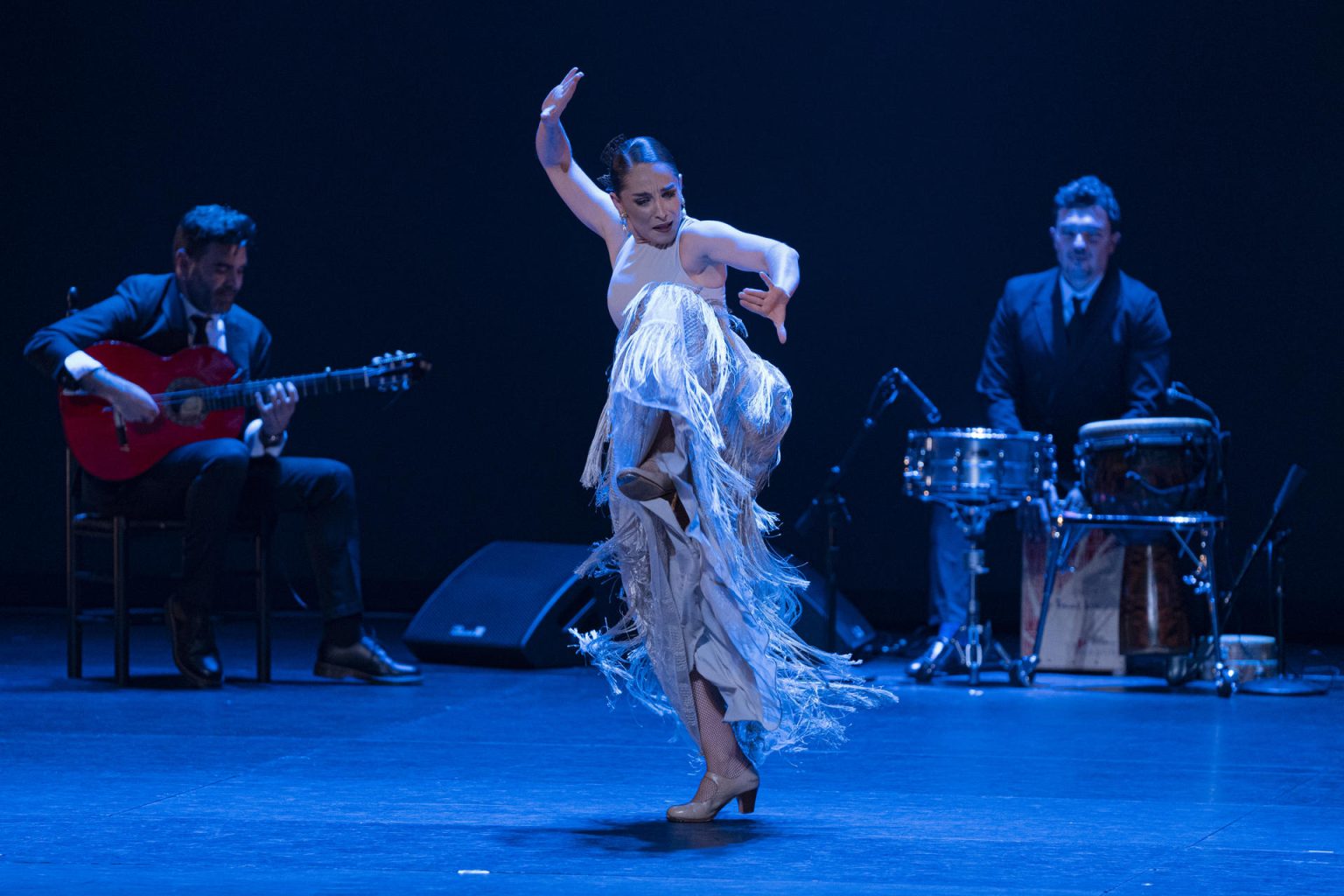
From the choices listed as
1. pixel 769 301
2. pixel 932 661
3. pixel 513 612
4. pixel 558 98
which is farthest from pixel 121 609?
pixel 769 301

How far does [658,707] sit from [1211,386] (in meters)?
4.35

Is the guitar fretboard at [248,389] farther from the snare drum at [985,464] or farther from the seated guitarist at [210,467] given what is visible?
the snare drum at [985,464]

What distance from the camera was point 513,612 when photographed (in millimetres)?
5859

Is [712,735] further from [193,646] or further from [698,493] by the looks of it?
[193,646]

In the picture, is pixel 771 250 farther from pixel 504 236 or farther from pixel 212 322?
pixel 504 236

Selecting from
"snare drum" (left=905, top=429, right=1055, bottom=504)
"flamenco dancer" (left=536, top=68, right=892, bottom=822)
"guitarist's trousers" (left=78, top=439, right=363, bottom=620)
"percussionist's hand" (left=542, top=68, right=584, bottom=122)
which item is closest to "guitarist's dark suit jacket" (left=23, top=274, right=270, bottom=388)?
"guitarist's trousers" (left=78, top=439, right=363, bottom=620)

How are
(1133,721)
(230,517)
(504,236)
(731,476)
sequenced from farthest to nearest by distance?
(504,236) → (230,517) → (1133,721) → (731,476)

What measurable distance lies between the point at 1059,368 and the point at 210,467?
2855 millimetres

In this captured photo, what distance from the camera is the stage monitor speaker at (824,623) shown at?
5.89 meters

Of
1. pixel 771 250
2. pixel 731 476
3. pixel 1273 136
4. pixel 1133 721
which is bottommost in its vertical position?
pixel 1133 721

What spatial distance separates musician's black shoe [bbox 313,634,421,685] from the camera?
17.7ft

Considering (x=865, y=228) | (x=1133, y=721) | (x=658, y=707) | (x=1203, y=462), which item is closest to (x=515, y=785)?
(x=658, y=707)

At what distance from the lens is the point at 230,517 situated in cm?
518

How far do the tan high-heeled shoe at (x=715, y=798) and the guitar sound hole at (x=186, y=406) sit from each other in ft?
8.67
